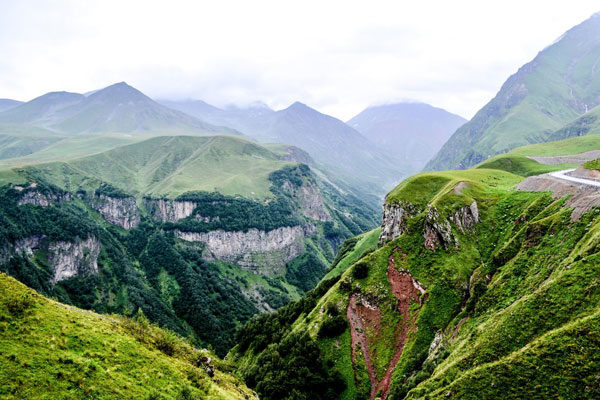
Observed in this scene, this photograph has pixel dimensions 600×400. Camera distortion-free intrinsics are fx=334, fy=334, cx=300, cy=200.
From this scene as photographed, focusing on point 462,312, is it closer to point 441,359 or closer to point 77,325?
point 441,359

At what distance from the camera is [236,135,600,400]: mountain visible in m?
38.4

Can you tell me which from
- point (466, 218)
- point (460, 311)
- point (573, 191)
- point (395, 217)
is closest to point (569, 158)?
point (395, 217)

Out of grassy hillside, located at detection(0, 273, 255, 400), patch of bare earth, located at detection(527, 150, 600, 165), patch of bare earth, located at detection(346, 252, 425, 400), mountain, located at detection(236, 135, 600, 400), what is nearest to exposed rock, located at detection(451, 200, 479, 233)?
mountain, located at detection(236, 135, 600, 400)

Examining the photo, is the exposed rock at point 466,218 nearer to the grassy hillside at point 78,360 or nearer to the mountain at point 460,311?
the mountain at point 460,311

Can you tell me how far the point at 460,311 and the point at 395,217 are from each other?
4871 cm

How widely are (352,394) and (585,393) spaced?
46.1 m

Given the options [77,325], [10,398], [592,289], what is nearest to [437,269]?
[592,289]

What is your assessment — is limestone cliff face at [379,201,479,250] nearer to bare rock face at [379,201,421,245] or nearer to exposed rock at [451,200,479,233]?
exposed rock at [451,200,479,233]

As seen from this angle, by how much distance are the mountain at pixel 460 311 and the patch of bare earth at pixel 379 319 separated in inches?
10.7

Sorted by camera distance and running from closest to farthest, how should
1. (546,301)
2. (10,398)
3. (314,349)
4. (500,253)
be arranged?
(10,398) < (546,301) < (500,253) < (314,349)

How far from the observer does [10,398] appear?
28.7 metres

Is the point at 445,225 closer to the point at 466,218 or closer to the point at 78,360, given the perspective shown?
the point at 466,218

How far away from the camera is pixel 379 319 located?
80.1 m

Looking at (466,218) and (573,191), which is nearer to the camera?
(573,191)
